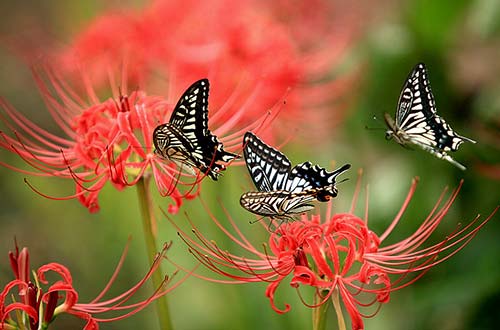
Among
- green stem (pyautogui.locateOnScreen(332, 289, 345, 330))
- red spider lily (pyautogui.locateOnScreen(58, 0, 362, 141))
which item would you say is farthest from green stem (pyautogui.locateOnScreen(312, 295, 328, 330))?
red spider lily (pyautogui.locateOnScreen(58, 0, 362, 141))

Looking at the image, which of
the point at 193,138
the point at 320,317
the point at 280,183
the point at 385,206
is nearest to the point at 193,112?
the point at 193,138

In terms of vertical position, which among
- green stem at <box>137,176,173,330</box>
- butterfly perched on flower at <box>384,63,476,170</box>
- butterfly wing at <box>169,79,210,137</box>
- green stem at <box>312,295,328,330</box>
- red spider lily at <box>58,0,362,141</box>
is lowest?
green stem at <box>312,295,328,330</box>

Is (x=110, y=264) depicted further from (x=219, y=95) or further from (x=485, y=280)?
(x=485, y=280)

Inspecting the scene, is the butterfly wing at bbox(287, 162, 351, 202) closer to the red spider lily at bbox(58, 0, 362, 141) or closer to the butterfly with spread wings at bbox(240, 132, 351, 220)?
the butterfly with spread wings at bbox(240, 132, 351, 220)

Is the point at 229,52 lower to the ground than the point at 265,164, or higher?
higher

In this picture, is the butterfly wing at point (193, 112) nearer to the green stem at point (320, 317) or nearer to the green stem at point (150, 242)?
the green stem at point (150, 242)

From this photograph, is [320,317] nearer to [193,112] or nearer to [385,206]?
[193,112]

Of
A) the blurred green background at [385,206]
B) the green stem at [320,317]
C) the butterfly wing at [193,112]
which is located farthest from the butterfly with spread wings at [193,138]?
the blurred green background at [385,206]
